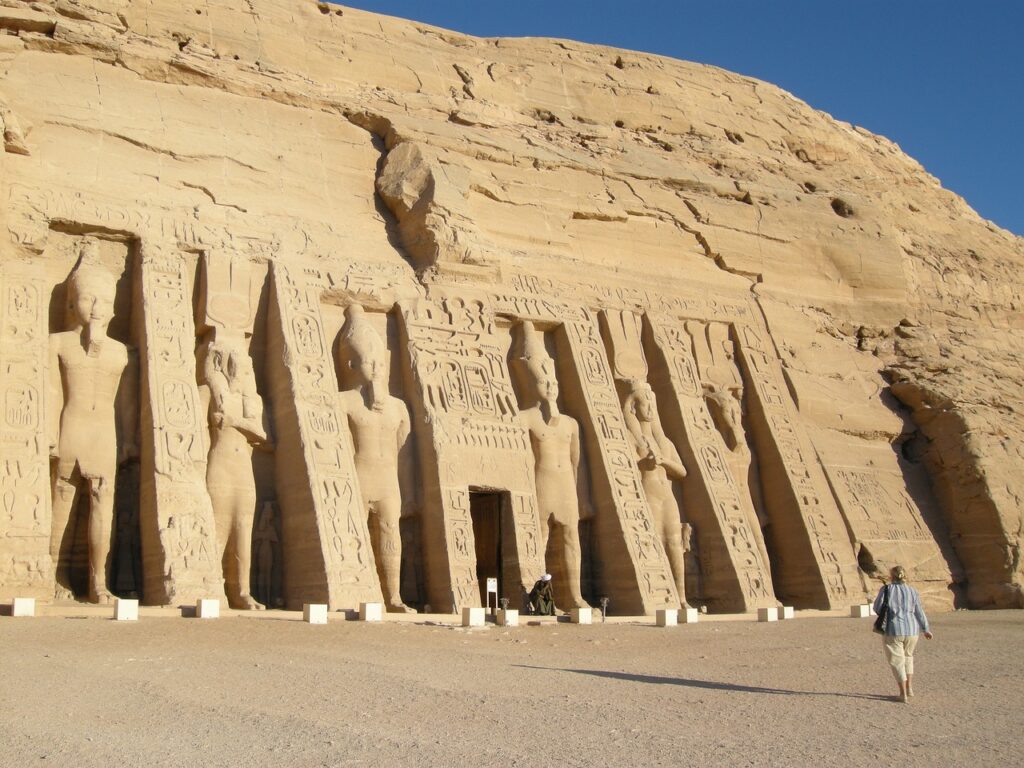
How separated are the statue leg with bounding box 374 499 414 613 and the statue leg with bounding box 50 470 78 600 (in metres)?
3.06

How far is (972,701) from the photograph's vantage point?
655 cm

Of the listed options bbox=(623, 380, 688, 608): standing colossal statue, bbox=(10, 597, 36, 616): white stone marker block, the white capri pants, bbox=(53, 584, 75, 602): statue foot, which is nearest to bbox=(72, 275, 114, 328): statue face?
bbox=(53, 584, 75, 602): statue foot

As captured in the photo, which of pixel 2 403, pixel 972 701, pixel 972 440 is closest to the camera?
pixel 972 701

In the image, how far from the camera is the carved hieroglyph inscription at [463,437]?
12125mm

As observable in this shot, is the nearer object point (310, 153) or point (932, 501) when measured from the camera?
point (310, 153)

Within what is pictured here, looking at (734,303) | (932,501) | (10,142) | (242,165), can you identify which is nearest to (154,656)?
(10,142)

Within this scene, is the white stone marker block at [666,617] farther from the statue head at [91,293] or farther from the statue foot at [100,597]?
the statue head at [91,293]

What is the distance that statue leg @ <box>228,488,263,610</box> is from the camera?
430 inches

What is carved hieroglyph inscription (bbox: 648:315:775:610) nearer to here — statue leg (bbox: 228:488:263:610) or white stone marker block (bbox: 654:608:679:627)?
white stone marker block (bbox: 654:608:679:627)

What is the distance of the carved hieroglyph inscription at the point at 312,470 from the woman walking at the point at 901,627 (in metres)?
5.58

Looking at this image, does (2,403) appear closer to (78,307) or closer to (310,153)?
(78,307)

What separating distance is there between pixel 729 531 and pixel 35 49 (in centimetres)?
1021

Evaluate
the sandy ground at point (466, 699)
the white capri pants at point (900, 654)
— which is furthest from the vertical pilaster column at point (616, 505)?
the white capri pants at point (900, 654)

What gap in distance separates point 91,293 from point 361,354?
292 centimetres
